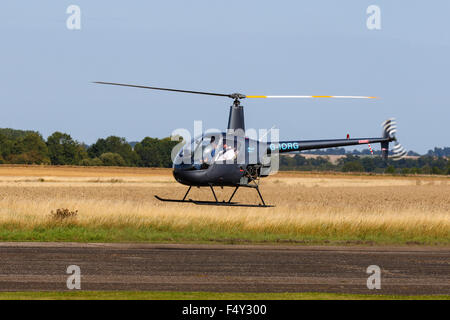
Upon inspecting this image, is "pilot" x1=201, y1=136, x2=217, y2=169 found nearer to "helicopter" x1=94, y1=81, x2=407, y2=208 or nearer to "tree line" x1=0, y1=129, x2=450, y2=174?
"helicopter" x1=94, y1=81, x2=407, y2=208

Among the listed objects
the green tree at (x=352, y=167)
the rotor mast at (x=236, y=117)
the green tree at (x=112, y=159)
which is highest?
the rotor mast at (x=236, y=117)

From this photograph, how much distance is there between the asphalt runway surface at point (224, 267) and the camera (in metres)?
15.2

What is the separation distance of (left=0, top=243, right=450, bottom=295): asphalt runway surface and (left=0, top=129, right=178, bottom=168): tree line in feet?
383

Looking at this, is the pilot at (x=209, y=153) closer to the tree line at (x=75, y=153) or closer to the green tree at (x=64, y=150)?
the tree line at (x=75, y=153)

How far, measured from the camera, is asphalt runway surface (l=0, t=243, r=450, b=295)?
50.0ft

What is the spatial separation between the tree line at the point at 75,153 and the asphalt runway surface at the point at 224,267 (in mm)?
116652

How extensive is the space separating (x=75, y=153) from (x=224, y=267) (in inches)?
5193

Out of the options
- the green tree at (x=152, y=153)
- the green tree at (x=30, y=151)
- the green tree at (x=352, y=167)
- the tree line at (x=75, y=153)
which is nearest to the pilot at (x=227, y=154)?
the green tree at (x=152, y=153)

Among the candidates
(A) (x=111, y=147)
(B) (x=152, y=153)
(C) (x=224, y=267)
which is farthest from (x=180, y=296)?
(A) (x=111, y=147)

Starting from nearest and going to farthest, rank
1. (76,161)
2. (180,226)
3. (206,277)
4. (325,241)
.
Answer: (206,277) → (325,241) → (180,226) → (76,161)
